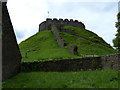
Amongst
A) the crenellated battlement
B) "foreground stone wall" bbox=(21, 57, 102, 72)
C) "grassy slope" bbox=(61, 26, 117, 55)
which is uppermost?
the crenellated battlement

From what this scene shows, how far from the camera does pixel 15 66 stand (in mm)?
12141

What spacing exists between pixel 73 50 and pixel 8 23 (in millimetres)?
19336

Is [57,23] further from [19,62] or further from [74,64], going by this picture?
[19,62]

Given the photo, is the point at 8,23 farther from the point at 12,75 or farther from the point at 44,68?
the point at 44,68

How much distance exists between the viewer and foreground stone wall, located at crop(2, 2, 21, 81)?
1020cm

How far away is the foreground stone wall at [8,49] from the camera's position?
33.5 ft

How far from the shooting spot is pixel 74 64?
16.3 m

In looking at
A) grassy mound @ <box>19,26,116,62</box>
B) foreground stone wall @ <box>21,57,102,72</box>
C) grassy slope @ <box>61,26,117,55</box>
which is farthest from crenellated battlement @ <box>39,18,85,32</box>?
foreground stone wall @ <box>21,57,102,72</box>

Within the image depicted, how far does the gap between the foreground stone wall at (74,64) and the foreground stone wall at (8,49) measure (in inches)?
95.0

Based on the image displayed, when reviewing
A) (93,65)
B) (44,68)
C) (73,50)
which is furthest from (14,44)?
(73,50)

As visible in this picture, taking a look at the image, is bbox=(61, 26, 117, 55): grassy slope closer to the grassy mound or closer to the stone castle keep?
the grassy mound

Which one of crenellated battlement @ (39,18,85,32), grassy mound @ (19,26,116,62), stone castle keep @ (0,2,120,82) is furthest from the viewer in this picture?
crenellated battlement @ (39,18,85,32)

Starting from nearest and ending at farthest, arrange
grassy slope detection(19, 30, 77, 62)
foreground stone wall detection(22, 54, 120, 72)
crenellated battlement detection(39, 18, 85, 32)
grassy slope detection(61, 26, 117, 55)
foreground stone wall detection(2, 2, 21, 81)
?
foreground stone wall detection(2, 2, 21, 81) → foreground stone wall detection(22, 54, 120, 72) → grassy slope detection(19, 30, 77, 62) → grassy slope detection(61, 26, 117, 55) → crenellated battlement detection(39, 18, 85, 32)

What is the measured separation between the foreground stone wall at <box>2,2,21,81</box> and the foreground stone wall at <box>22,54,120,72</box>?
2412 mm
